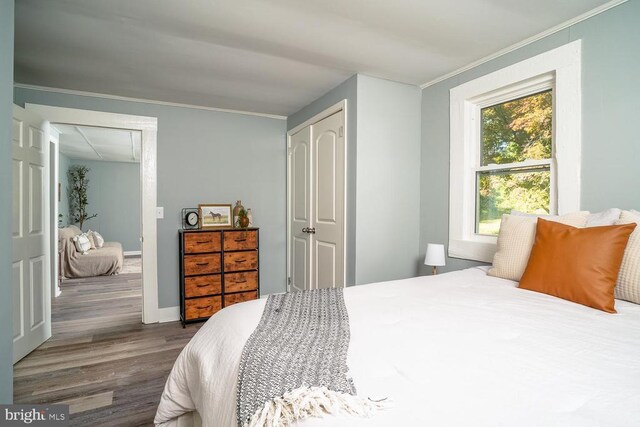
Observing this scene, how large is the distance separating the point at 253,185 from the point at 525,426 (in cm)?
353

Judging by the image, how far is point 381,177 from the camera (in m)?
2.74

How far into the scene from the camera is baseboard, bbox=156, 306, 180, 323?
3.34 m

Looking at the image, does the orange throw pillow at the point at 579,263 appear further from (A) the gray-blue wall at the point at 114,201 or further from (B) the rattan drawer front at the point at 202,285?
(A) the gray-blue wall at the point at 114,201

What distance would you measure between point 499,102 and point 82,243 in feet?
21.3

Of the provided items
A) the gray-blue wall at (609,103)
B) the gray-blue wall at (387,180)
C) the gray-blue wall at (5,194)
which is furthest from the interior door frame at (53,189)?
the gray-blue wall at (609,103)

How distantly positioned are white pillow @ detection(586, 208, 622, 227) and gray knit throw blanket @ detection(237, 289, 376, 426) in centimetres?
138

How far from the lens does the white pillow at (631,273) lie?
1341mm

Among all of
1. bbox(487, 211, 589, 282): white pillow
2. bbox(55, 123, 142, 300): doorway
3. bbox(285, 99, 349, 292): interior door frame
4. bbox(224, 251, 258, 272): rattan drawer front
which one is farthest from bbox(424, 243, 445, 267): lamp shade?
bbox(55, 123, 142, 300): doorway

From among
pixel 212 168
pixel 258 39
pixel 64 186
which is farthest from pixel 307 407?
pixel 64 186

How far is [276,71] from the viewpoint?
2602 millimetres

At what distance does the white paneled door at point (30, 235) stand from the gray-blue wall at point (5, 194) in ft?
3.40

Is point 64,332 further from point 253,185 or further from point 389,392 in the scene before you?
point 389,392

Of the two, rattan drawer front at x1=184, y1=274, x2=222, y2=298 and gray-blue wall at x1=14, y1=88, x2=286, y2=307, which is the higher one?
gray-blue wall at x1=14, y1=88, x2=286, y2=307

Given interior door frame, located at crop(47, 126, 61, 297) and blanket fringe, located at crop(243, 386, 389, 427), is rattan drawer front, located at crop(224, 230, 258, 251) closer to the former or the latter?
interior door frame, located at crop(47, 126, 61, 297)
